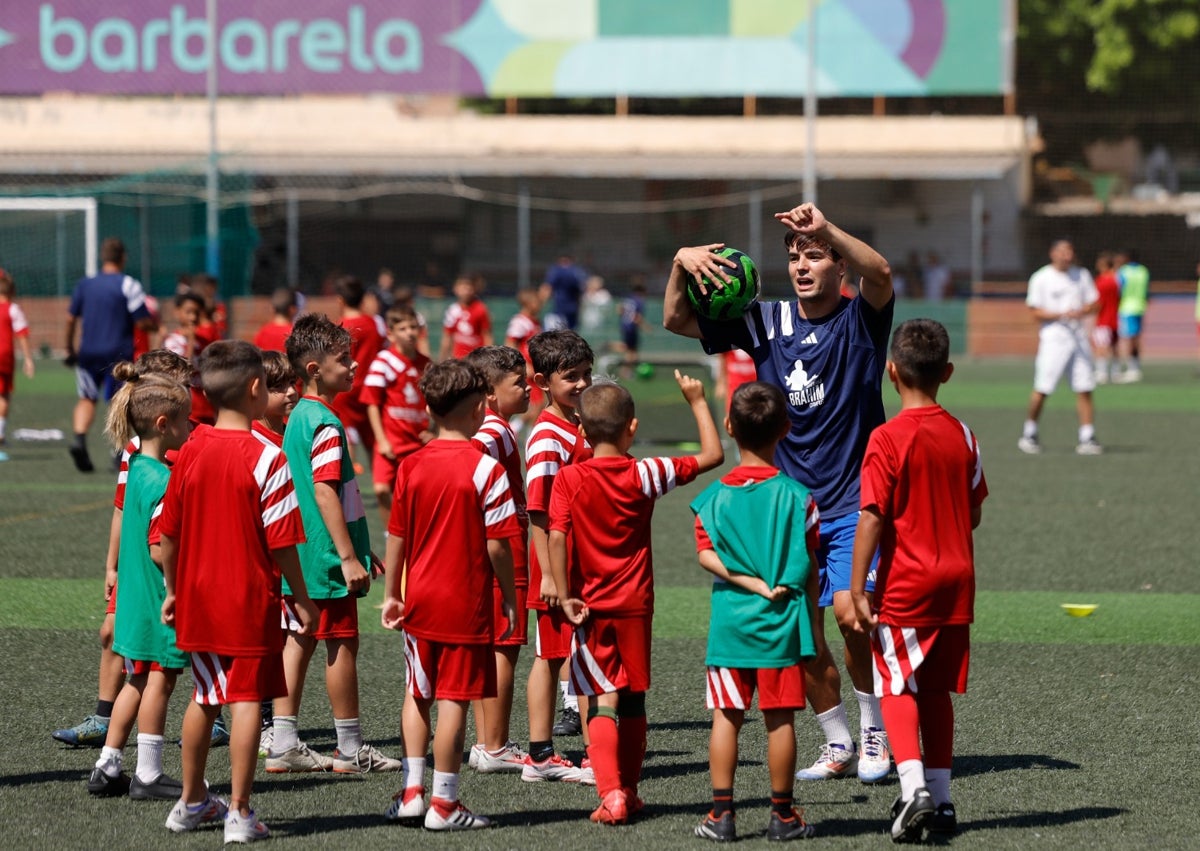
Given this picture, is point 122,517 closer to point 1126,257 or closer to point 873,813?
point 873,813

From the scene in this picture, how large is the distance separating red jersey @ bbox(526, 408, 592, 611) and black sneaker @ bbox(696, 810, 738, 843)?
1194 millimetres

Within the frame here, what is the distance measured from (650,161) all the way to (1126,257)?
1246 cm

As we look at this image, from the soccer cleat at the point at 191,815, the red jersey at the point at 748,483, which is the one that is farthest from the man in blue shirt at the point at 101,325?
the red jersey at the point at 748,483

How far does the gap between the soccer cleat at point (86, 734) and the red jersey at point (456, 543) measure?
69.9 inches

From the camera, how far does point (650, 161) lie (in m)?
39.8

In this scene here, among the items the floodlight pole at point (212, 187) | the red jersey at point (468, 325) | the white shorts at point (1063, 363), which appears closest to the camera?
the white shorts at point (1063, 363)

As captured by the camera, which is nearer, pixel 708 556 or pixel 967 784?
pixel 708 556

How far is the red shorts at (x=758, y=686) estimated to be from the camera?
5246 mm

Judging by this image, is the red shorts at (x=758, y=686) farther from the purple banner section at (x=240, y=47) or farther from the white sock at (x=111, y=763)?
the purple banner section at (x=240, y=47)

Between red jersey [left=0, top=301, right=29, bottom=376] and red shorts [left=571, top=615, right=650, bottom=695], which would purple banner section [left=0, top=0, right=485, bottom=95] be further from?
red shorts [left=571, top=615, right=650, bottom=695]

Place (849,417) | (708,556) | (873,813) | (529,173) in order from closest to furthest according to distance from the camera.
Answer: (708,556)
(873,813)
(849,417)
(529,173)

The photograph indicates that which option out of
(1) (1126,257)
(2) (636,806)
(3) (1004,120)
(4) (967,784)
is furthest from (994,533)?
(3) (1004,120)

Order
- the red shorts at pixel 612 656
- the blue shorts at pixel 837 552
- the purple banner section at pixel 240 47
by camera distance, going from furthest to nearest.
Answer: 1. the purple banner section at pixel 240 47
2. the blue shorts at pixel 837 552
3. the red shorts at pixel 612 656

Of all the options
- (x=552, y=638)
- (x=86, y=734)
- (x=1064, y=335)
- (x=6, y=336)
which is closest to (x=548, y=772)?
(x=552, y=638)
